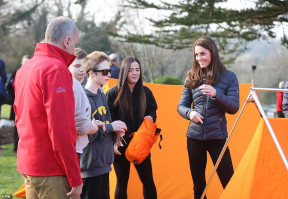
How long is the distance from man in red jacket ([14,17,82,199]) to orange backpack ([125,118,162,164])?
1477 mm

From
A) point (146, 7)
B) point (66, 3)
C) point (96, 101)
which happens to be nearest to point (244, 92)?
point (96, 101)

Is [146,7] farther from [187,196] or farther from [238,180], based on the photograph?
[238,180]

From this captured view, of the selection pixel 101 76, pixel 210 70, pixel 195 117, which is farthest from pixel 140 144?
pixel 210 70

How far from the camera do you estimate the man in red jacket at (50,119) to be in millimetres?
2117

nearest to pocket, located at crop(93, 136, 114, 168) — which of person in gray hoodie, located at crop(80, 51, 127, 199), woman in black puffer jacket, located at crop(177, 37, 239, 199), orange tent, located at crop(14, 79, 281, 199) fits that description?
person in gray hoodie, located at crop(80, 51, 127, 199)

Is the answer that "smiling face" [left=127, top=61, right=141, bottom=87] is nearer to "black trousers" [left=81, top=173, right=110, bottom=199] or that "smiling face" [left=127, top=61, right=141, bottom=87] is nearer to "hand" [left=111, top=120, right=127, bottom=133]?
"hand" [left=111, top=120, right=127, bottom=133]

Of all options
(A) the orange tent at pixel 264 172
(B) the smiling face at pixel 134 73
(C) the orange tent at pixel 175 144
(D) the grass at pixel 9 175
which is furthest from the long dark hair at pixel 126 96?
(D) the grass at pixel 9 175

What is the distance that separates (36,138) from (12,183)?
153 inches

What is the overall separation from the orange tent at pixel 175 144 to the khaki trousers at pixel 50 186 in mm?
2832

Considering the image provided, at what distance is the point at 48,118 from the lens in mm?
2117

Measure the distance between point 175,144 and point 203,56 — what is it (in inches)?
69.2

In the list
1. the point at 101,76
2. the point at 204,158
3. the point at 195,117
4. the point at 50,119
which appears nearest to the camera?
the point at 50,119

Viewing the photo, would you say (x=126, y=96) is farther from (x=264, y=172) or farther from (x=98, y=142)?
(x=264, y=172)

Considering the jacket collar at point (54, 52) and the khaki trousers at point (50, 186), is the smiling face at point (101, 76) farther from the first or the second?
the khaki trousers at point (50, 186)
